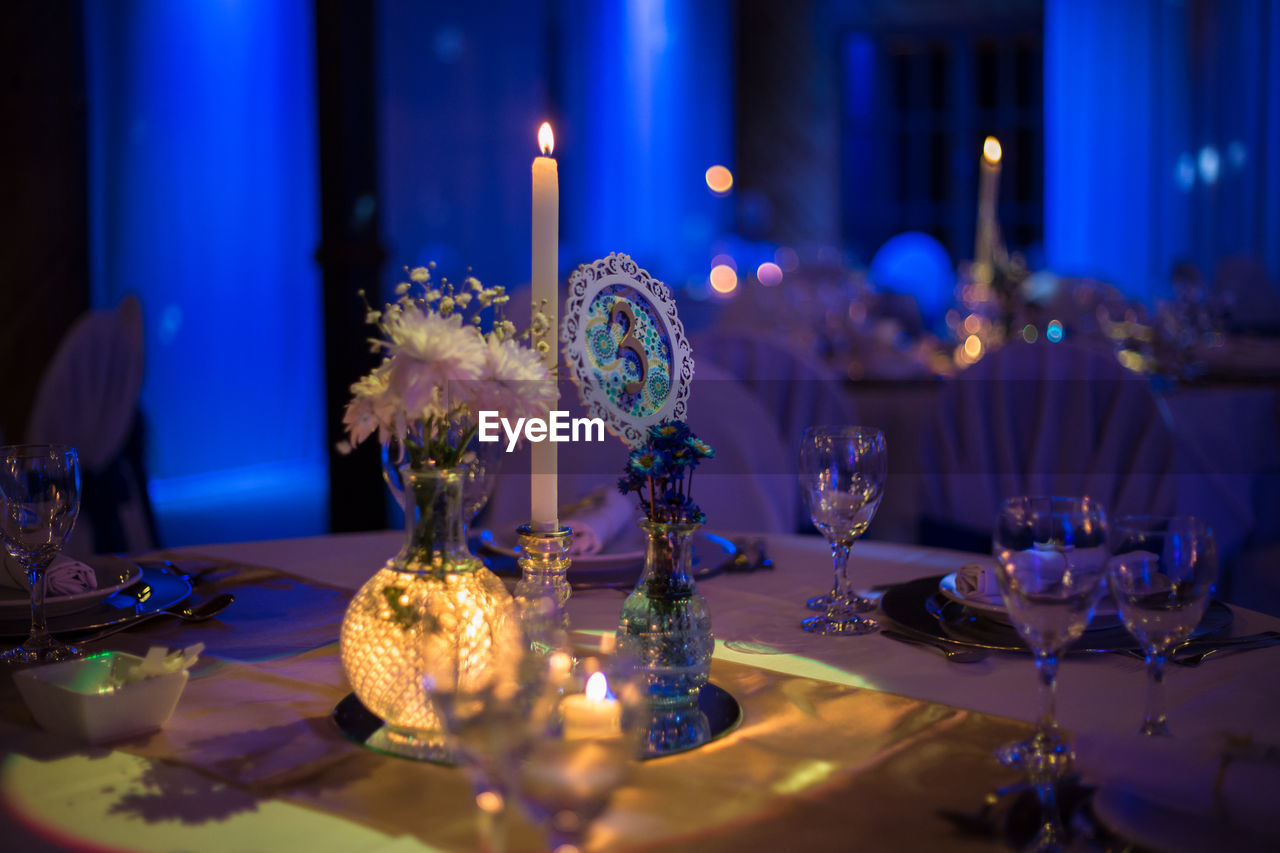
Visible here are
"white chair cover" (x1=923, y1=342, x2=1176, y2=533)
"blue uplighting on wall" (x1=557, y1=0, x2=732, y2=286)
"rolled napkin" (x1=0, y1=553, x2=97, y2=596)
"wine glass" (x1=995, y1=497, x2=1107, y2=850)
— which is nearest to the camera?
"wine glass" (x1=995, y1=497, x2=1107, y2=850)

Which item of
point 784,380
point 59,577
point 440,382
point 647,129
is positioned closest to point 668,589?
point 440,382

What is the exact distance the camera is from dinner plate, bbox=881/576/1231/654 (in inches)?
37.4

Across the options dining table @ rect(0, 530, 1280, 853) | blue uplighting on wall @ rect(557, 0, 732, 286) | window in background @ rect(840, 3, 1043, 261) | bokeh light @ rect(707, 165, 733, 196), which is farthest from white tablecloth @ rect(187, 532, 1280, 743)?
window in background @ rect(840, 3, 1043, 261)

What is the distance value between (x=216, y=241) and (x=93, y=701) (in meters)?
4.75

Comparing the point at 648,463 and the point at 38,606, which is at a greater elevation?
the point at 648,463

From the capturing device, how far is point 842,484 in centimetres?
108

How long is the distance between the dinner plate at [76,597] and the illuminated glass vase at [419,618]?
415 mm

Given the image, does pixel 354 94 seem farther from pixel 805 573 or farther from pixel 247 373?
pixel 805 573

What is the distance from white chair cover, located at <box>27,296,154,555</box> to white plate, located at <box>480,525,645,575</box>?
1437mm

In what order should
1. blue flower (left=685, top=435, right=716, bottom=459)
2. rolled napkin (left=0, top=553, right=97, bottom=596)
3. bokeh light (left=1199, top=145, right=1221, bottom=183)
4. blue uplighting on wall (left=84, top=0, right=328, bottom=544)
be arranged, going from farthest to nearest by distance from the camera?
bokeh light (left=1199, top=145, right=1221, bottom=183)
blue uplighting on wall (left=84, top=0, right=328, bottom=544)
rolled napkin (left=0, top=553, right=97, bottom=596)
blue flower (left=685, top=435, right=716, bottom=459)

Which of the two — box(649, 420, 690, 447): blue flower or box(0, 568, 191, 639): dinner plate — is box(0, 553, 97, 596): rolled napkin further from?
box(649, 420, 690, 447): blue flower

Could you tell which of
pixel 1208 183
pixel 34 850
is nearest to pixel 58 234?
pixel 34 850

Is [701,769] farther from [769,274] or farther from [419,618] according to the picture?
[769,274]
